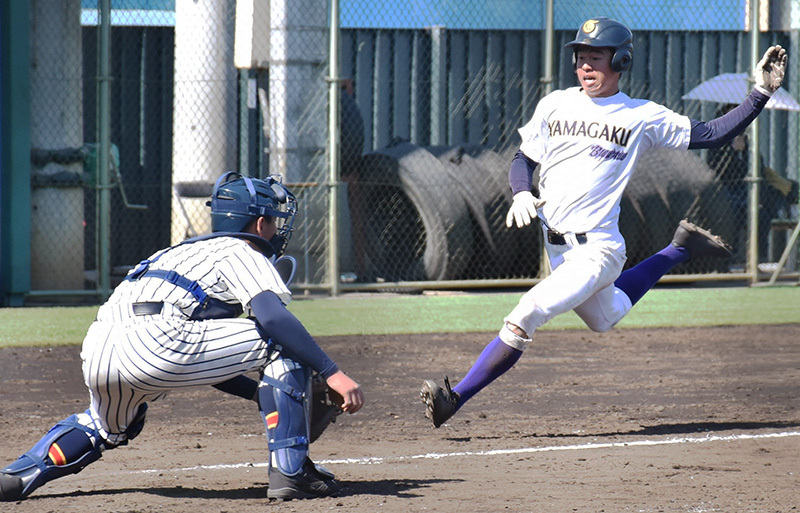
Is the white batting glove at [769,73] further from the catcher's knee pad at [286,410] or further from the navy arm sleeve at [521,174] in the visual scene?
the catcher's knee pad at [286,410]

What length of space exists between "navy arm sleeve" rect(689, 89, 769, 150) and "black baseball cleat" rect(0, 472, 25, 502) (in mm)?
3111

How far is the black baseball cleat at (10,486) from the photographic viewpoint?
3.82m

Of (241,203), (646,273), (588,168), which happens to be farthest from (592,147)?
(241,203)

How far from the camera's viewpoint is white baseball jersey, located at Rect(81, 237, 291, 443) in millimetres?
3752

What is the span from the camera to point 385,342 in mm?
8352

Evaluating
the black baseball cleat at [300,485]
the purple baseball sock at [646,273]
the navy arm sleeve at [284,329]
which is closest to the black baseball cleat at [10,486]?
the black baseball cleat at [300,485]

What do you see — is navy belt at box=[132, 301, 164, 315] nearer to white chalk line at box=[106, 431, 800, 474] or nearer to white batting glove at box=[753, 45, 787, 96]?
white chalk line at box=[106, 431, 800, 474]

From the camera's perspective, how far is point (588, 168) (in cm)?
510

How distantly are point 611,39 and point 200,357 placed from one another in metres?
2.40

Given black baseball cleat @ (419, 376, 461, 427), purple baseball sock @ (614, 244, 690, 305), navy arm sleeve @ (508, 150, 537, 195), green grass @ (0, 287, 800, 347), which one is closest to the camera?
black baseball cleat @ (419, 376, 461, 427)

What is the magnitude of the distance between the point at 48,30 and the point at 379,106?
452cm

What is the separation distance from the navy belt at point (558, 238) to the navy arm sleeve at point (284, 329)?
173cm

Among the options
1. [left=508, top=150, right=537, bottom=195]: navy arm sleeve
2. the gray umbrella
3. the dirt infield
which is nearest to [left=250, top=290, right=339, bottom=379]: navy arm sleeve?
the dirt infield

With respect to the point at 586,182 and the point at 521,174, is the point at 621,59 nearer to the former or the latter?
the point at 586,182
